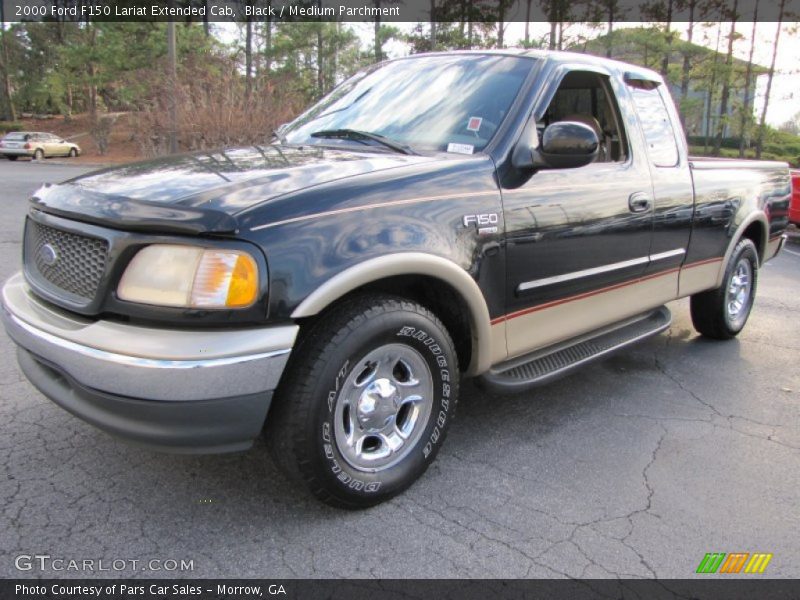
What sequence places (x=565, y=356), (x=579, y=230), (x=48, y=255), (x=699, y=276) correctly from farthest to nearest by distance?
(x=699, y=276) → (x=565, y=356) → (x=579, y=230) → (x=48, y=255)

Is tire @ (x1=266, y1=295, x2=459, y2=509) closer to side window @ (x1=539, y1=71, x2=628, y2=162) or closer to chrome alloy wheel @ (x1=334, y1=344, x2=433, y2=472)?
chrome alloy wheel @ (x1=334, y1=344, x2=433, y2=472)

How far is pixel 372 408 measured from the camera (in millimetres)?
2654

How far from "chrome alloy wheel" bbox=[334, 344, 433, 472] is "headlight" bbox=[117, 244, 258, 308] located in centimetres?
57

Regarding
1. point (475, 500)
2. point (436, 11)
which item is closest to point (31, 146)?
point (436, 11)

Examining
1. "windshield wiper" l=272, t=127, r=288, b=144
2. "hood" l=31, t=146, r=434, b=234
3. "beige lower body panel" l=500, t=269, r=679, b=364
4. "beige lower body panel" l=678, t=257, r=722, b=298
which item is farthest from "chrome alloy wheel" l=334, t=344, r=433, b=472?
"beige lower body panel" l=678, t=257, r=722, b=298

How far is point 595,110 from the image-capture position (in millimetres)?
4008

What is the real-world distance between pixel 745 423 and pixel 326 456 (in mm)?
2632

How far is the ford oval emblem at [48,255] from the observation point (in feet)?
8.37

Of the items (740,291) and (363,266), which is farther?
(740,291)

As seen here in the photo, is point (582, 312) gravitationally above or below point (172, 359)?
below

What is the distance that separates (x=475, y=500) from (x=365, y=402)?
67cm

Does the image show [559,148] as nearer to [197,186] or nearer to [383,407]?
[383,407]

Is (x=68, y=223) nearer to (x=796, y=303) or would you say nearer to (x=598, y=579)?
(x=598, y=579)

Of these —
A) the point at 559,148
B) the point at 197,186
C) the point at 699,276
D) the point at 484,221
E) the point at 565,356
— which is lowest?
the point at 565,356
